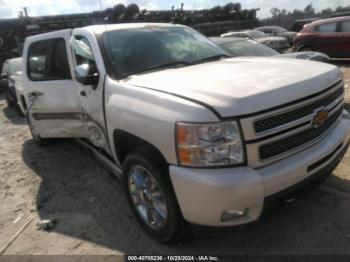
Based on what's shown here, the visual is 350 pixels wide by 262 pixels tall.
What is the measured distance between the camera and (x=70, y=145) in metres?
6.34

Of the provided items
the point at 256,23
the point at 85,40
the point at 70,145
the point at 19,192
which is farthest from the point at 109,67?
the point at 256,23

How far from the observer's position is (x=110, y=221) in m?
3.70

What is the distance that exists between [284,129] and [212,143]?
560mm

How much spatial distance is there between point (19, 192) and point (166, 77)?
2770 millimetres

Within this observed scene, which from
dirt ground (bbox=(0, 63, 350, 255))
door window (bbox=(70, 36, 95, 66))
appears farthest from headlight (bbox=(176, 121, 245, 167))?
door window (bbox=(70, 36, 95, 66))

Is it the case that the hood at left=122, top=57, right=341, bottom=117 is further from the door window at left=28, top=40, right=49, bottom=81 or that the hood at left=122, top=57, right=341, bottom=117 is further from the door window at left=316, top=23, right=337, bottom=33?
the door window at left=316, top=23, right=337, bottom=33

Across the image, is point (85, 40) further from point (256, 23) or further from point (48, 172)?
point (256, 23)

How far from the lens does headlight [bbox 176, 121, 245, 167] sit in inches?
97.1

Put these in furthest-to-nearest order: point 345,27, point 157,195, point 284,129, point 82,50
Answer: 1. point 345,27
2. point 82,50
3. point 157,195
4. point 284,129

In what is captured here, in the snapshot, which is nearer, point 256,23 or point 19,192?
point 19,192

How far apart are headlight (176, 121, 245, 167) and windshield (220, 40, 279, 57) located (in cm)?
500

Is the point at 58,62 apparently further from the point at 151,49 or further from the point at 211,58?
the point at 211,58

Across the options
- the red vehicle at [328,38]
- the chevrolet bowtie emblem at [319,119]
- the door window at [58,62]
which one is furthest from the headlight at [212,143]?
the red vehicle at [328,38]

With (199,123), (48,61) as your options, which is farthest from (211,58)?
(48,61)
